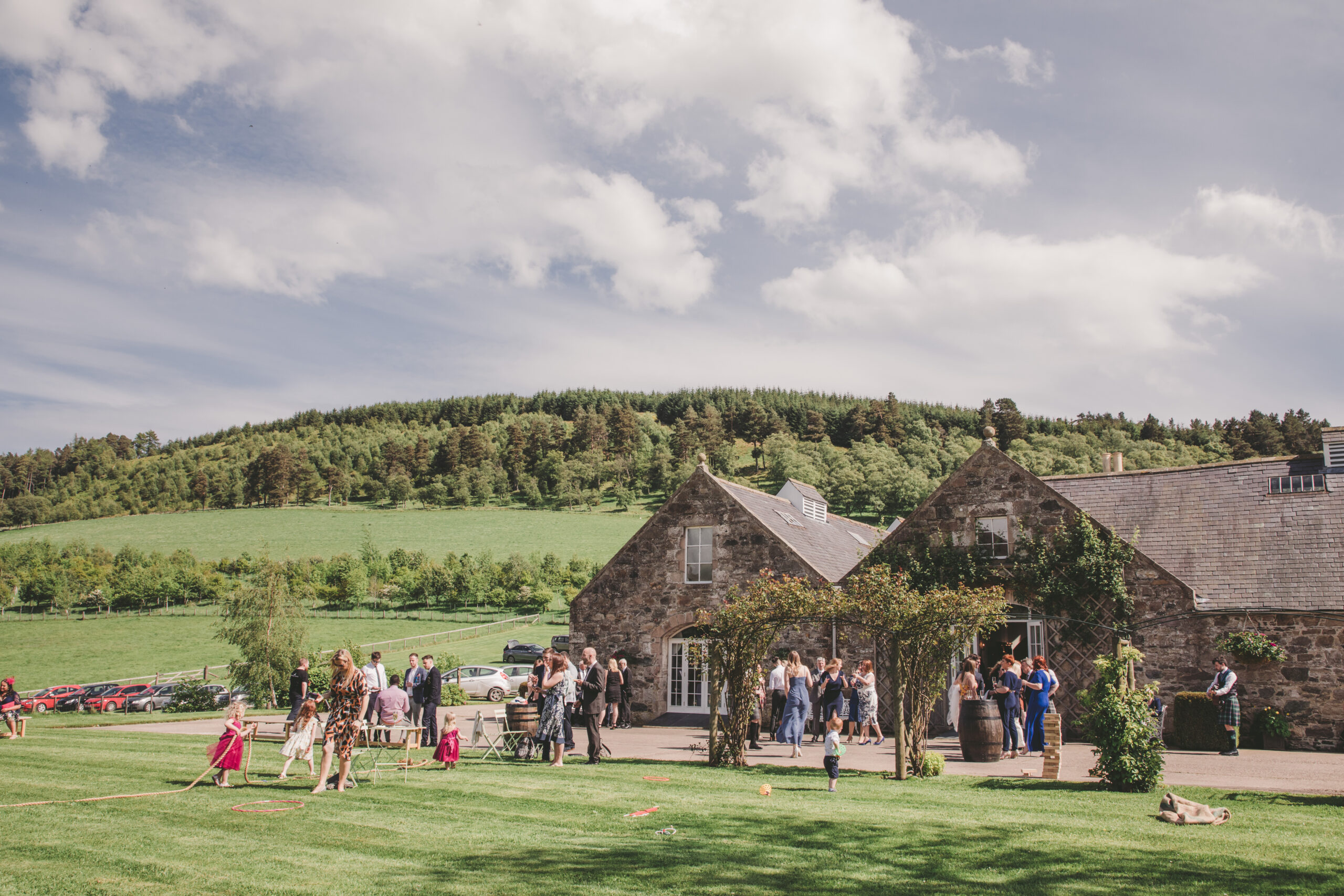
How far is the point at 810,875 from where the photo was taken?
666 centimetres

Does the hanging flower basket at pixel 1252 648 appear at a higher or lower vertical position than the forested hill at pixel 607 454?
lower

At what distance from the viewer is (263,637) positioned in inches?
1255

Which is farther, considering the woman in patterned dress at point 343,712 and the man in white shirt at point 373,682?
the man in white shirt at point 373,682

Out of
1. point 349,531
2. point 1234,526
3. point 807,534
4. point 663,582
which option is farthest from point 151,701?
point 349,531

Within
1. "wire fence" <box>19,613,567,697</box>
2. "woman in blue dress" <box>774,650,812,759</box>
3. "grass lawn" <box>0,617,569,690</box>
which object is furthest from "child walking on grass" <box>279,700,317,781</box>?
"grass lawn" <box>0,617,569,690</box>

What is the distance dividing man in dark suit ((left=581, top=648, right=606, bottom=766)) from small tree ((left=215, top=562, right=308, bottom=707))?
21943 mm

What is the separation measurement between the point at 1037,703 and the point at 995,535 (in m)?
Result: 6.72

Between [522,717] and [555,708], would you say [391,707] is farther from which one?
[555,708]

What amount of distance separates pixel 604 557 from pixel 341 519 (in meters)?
42.4

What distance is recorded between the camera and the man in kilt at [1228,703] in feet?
51.5

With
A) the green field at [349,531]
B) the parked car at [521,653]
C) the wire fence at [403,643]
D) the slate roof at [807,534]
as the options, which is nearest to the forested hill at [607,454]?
the green field at [349,531]

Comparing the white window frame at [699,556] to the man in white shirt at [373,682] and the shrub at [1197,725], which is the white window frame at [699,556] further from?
the shrub at [1197,725]

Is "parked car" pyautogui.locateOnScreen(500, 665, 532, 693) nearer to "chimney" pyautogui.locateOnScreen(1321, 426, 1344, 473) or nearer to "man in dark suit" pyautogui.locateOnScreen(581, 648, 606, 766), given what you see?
"man in dark suit" pyautogui.locateOnScreen(581, 648, 606, 766)

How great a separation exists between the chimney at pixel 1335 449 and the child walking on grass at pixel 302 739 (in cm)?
2240
